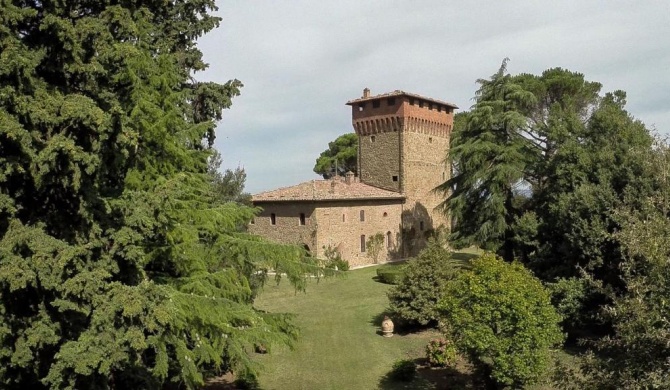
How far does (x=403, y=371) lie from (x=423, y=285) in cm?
402

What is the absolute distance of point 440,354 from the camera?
554 inches

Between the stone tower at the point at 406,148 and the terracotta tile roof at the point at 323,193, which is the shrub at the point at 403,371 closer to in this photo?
the terracotta tile roof at the point at 323,193

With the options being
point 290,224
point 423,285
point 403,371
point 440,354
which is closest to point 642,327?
point 403,371

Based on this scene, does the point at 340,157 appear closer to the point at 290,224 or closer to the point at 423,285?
the point at 290,224

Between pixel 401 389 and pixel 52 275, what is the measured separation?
9.15m

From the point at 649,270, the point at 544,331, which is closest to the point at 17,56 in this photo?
the point at 649,270

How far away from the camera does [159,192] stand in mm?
7441

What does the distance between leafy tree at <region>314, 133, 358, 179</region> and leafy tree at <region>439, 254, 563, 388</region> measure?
131 ft

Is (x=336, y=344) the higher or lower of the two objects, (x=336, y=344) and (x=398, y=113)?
the lower

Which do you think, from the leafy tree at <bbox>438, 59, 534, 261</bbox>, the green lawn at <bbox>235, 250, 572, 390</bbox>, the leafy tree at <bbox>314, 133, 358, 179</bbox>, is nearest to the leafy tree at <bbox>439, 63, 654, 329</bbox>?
the leafy tree at <bbox>438, 59, 534, 261</bbox>

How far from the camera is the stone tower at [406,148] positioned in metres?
33.8

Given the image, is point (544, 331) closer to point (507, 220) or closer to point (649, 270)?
point (649, 270)

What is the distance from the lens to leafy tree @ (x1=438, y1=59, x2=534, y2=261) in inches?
912

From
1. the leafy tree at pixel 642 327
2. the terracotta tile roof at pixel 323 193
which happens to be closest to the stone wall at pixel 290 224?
the terracotta tile roof at pixel 323 193
